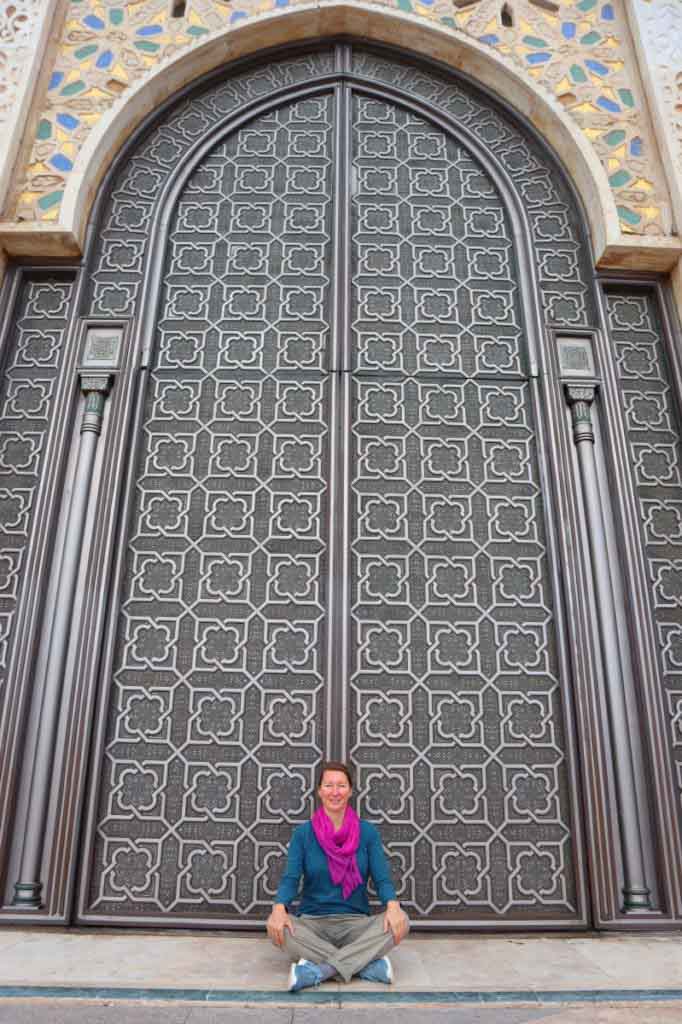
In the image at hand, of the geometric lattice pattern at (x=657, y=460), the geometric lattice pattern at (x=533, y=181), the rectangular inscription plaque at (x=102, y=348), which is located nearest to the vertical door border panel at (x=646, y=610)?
the geometric lattice pattern at (x=657, y=460)

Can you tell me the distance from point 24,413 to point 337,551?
1635 mm

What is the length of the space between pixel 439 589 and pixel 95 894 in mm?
1813

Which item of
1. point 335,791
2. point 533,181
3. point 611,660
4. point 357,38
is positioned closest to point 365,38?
point 357,38

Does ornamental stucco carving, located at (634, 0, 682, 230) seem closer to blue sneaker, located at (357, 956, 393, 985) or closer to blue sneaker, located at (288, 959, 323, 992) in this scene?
blue sneaker, located at (357, 956, 393, 985)

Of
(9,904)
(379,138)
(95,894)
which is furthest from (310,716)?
(379,138)

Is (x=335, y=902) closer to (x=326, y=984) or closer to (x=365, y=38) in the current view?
(x=326, y=984)

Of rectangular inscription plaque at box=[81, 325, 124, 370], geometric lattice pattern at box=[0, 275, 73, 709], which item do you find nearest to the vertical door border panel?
rectangular inscription plaque at box=[81, 325, 124, 370]

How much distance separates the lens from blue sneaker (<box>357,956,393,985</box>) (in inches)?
82.7

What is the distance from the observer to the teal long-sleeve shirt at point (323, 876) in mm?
2375

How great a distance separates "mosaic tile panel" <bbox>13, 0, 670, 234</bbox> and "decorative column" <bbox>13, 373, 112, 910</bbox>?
3.61 feet

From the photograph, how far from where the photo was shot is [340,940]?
2.30 meters

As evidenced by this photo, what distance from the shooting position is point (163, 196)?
4109mm

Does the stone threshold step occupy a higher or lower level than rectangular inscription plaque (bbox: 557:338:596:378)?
lower

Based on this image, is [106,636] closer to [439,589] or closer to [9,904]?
[9,904]
